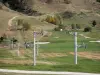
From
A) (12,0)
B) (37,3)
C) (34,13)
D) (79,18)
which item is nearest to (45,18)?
(79,18)

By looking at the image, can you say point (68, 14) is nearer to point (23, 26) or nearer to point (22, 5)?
point (22, 5)

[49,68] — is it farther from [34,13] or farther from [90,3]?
[90,3]

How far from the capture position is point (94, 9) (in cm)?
12538

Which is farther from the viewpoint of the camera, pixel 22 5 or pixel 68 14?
pixel 22 5

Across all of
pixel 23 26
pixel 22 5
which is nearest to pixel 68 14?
pixel 22 5

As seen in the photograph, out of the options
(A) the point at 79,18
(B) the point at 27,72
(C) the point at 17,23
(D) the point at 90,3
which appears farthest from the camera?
(D) the point at 90,3

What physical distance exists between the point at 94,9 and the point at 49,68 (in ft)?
363

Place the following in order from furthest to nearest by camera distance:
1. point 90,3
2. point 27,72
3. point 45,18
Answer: point 90,3
point 45,18
point 27,72

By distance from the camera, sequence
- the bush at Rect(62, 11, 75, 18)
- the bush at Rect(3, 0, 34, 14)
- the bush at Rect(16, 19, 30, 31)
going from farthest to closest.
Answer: the bush at Rect(3, 0, 34, 14) → the bush at Rect(62, 11, 75, 18) → the bush at Rect(16, 19, 30, 31)

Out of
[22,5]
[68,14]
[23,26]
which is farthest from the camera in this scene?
[22,5]

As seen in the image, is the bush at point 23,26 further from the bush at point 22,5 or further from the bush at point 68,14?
the bush at point 22,5

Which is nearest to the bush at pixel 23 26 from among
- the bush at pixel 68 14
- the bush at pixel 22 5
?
the bush at pixel 68 14

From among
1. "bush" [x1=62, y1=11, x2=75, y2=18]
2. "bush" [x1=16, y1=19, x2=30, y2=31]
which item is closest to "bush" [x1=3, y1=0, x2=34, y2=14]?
"bush" [x1=62, y1=11, x2=75, y2=18]

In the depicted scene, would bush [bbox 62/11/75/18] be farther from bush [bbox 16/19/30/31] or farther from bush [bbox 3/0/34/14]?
bush [bbox 16/19/30/31]
